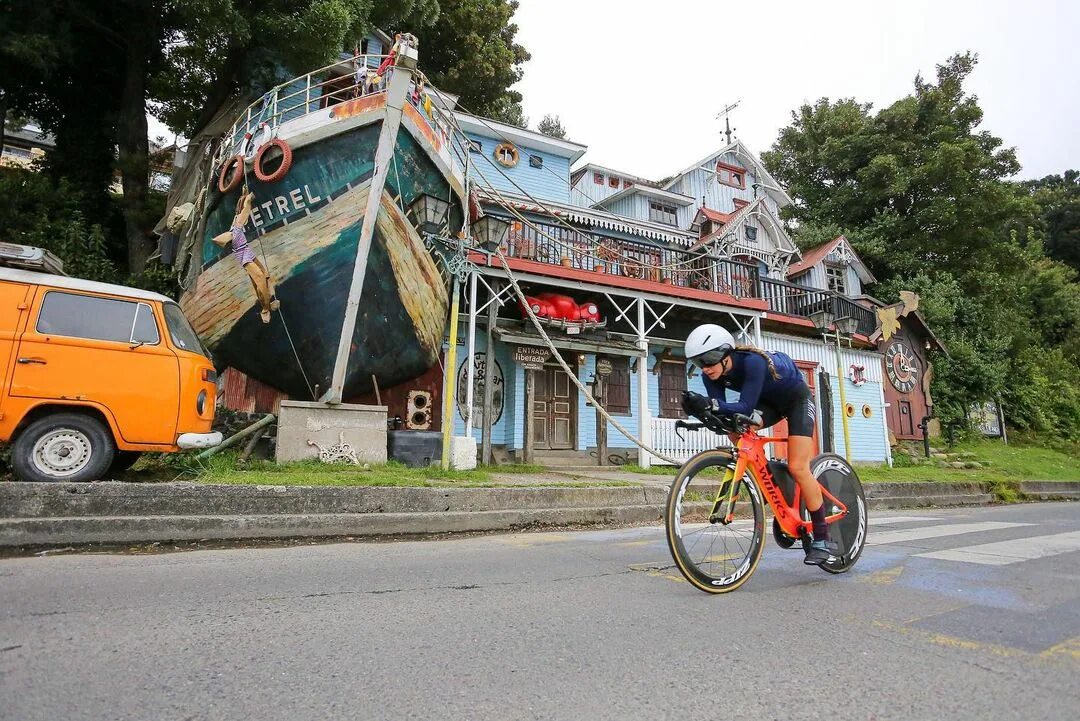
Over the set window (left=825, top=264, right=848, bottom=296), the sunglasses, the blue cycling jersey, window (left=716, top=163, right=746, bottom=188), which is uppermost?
window (left=716, top=163, right=746, bottom=188)

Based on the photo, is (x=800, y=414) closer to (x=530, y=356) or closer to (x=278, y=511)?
(x=278, y=511)

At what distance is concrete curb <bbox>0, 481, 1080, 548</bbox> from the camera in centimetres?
450

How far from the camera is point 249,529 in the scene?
4.96 meters

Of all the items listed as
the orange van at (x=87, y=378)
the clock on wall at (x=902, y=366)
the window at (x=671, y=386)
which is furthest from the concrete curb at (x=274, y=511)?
the clock on wall at (x=902, y=366)

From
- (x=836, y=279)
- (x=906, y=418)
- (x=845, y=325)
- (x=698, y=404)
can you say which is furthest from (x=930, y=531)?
A: (x=836, y=279)

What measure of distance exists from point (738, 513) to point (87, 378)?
581 centimetres

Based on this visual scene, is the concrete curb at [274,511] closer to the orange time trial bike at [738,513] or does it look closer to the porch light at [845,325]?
the orange time trial bike at [738,513]

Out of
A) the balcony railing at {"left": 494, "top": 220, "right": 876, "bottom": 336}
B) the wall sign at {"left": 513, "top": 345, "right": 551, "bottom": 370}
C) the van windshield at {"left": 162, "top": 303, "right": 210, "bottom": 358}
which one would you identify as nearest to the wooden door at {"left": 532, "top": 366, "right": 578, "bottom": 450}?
the wall sign at {"left": 513, "top": 345, "right": 551, "bottom": 370}

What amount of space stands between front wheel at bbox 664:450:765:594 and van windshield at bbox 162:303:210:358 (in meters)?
5.37

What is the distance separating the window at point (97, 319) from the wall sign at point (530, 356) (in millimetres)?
6488

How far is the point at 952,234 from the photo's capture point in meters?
24.6

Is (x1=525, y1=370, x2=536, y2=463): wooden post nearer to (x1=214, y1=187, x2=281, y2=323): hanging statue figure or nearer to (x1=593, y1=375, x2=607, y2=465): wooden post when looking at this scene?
(x1=593, y1=375, x2=607, y2=465): wooden post

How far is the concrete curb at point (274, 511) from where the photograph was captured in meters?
4.50

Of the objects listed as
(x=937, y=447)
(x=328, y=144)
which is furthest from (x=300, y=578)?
(x=937, y=447)
